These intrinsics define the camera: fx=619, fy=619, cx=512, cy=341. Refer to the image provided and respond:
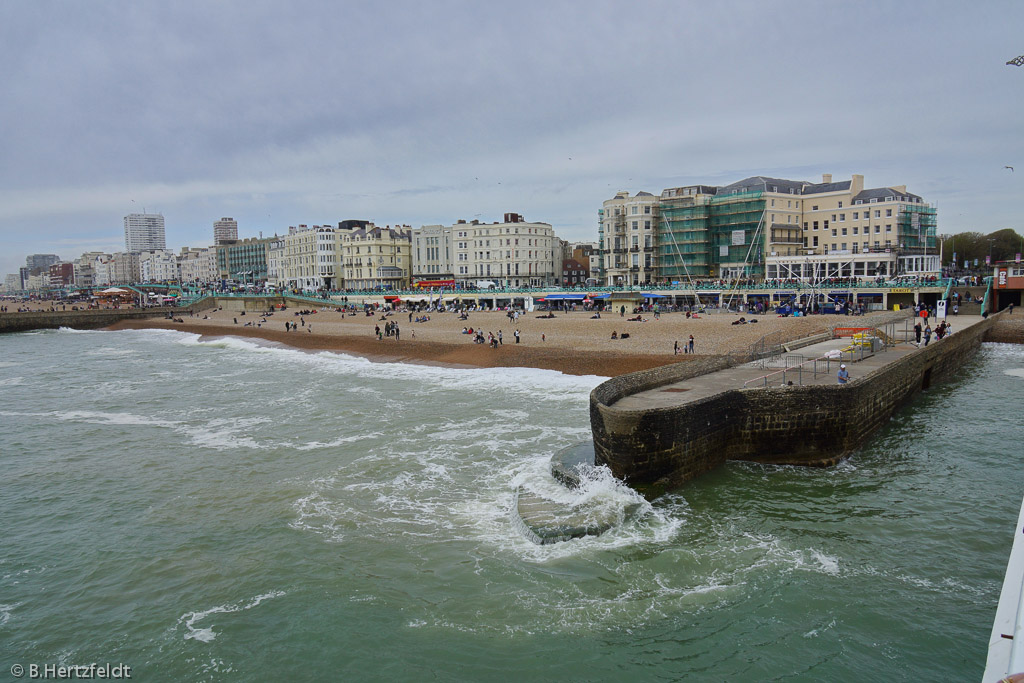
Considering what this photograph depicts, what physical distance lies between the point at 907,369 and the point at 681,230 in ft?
185

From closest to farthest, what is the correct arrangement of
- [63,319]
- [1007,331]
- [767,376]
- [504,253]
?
[767,376], [1007,331], [63,319], [504,253]

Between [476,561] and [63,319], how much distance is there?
9601 cm

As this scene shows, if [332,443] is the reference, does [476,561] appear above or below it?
below

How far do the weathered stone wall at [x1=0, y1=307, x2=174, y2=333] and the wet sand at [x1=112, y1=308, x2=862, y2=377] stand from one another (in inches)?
1565

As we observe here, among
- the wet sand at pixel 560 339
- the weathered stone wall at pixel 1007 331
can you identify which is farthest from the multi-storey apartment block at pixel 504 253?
the weathered stone wall at pixel 1007 331

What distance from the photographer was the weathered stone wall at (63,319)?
81.7m

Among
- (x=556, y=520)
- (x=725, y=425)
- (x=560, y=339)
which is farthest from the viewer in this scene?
(x=560, y=339)

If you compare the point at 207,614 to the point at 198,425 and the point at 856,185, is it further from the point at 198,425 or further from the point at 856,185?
the point at 856,185

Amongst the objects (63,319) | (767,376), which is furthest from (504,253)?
(767,376)

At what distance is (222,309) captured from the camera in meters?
98.5

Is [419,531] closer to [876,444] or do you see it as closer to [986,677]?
[986,677]

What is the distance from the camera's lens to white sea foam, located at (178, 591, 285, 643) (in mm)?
10250

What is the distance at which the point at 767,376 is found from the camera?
18703mm

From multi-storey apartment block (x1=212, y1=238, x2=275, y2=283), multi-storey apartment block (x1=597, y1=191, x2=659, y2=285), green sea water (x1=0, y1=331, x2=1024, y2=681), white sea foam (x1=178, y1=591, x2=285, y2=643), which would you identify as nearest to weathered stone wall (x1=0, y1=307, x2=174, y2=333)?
multi-storey apartment block (x1=212, y1=238, x2=275, y2=283)
